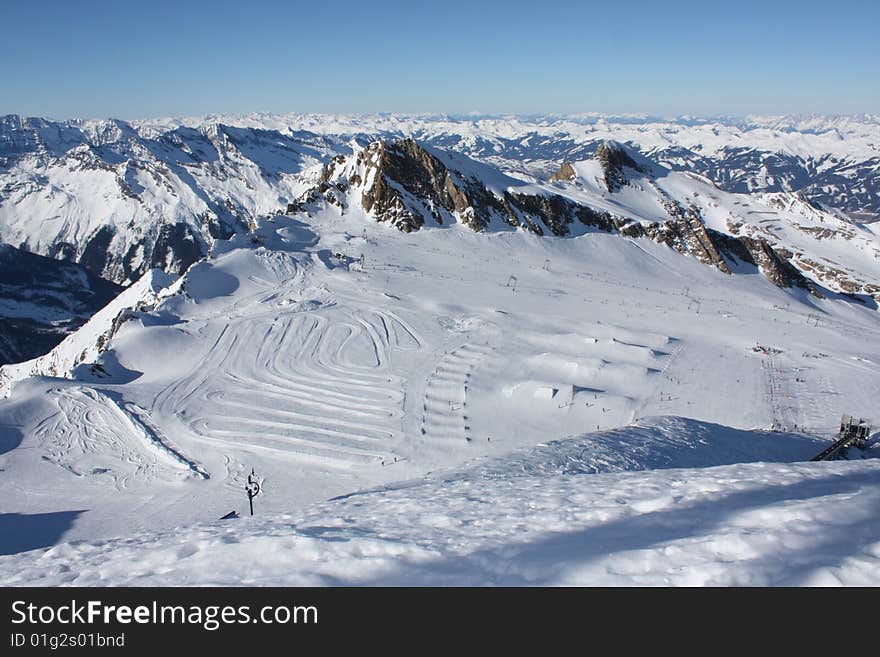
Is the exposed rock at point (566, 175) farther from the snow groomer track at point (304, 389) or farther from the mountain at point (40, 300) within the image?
the mountain at point (40, 300)

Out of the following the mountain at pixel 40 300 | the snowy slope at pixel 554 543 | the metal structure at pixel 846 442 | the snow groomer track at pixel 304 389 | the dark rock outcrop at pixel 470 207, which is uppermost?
the dark rock outcrop at pixel 470 207

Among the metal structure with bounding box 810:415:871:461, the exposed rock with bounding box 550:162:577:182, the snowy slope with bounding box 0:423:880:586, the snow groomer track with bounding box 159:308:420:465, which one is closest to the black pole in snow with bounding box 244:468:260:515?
the snow groomer track with bounding box 159:308:420:465

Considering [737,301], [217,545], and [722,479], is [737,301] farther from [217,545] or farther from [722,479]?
[217,545]

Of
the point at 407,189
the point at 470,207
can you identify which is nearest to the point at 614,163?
the point at 470,207

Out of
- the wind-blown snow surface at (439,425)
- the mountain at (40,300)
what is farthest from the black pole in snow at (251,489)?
the mountain at (40,300)
